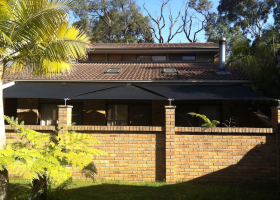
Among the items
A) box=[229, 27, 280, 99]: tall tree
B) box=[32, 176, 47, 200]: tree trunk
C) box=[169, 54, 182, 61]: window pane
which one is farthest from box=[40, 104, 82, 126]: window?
box=[229, 27, 280, 99]: tall tree

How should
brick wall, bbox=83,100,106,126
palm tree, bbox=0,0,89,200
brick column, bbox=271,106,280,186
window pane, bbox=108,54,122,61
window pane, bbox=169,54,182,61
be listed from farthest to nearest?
1. window pane, bbox=108,54,122,61
2. window pane, bbox=169,54,182,61
3. brick wall, bbox=83,100,106,126
4. brick column, bbox=271,106,280,186
5. palm tree, bbox=0,0,89,200

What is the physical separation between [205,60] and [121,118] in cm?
752

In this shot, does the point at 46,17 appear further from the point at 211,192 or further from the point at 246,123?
the point at 246,123

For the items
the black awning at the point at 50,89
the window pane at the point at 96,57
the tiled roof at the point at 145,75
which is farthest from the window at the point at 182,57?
the black awning at the point at 50,89

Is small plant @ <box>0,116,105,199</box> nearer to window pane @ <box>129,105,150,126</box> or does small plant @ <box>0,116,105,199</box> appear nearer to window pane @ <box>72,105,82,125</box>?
window pane @ <box>129,105,150,126</box>

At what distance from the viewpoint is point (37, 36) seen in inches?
264

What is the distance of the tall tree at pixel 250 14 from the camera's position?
120ft

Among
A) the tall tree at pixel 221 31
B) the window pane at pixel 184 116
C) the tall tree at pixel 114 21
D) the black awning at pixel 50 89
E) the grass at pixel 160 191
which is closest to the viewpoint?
the grass at pixel 160 191

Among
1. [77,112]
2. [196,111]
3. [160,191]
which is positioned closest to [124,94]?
[77,112]

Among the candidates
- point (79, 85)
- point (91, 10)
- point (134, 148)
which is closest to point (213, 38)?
point (91, 10)

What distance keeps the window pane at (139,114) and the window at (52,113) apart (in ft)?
8.18

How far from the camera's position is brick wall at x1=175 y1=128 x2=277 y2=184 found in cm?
827

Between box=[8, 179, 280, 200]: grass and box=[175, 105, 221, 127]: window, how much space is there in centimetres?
521

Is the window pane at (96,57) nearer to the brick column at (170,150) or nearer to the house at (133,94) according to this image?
the house at (133,94)
